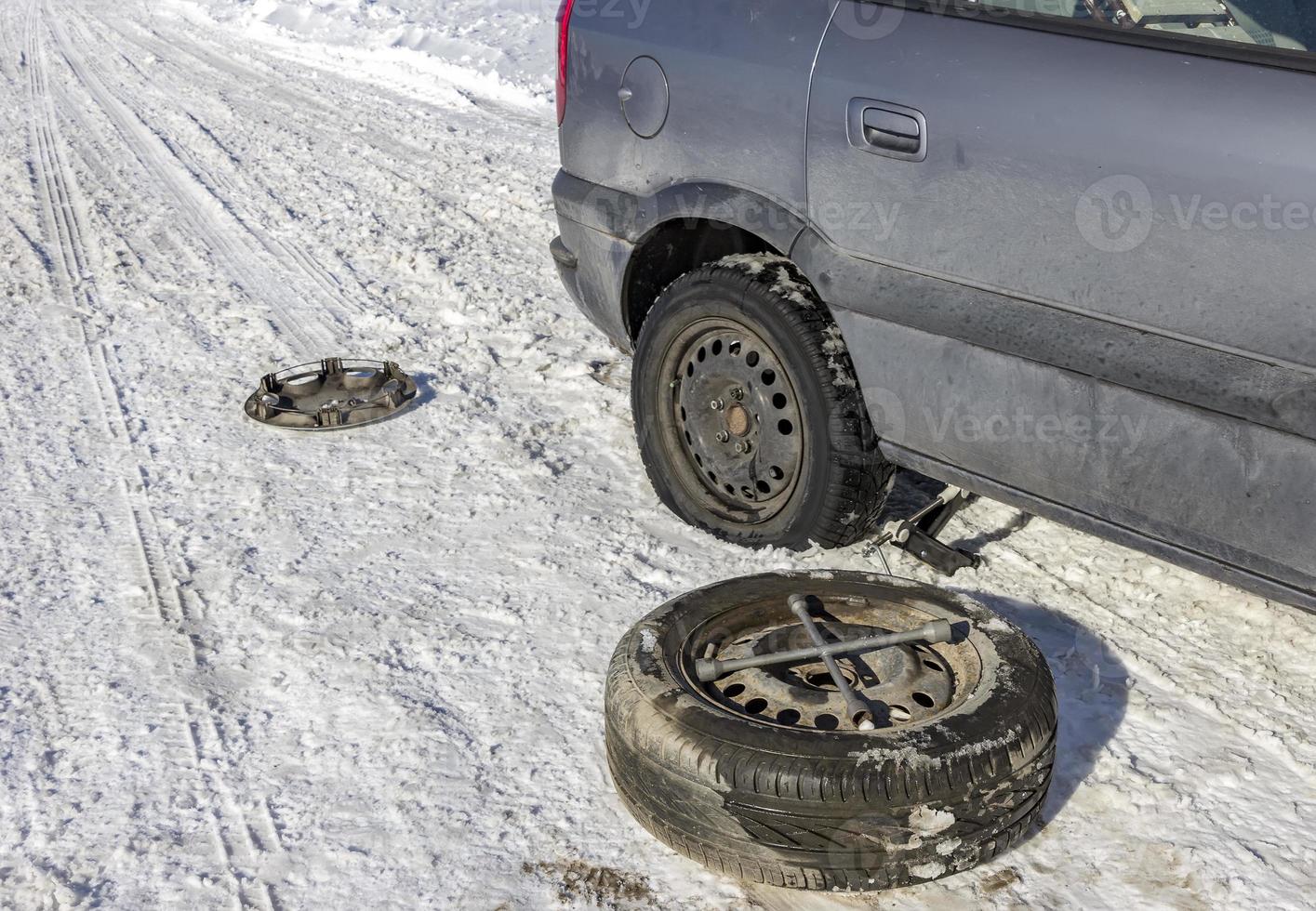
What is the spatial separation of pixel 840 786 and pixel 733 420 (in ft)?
5.39

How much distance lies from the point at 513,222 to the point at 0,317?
2765 mm

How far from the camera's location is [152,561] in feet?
13.0

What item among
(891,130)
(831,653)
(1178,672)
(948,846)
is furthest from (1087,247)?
(948,846)

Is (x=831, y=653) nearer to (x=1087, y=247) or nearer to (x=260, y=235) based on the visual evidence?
(x=1087, y=247)

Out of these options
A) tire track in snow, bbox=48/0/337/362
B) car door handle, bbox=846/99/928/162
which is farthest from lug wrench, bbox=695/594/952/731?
tire track in snow, bbox=48/0/337/362

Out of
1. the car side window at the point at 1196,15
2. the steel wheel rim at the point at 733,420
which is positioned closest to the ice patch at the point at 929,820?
the steel wheel rim at the point at 733,420

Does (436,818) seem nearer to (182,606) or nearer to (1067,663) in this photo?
(182,606)

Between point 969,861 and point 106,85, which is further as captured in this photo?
point 106,85

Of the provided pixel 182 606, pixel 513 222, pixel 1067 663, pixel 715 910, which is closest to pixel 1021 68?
pixel 1067 663

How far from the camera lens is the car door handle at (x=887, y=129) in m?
3.15

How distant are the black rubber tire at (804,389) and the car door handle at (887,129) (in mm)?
538

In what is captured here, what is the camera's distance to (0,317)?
6.04 meters

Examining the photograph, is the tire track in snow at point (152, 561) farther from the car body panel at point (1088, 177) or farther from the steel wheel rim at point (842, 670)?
the car body panel at point (1088, 177)

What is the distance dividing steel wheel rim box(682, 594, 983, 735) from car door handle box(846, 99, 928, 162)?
45.1 inches
